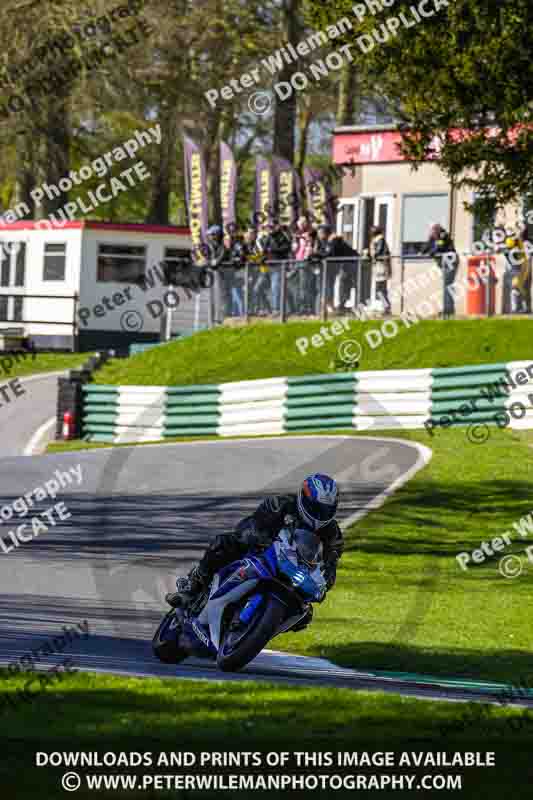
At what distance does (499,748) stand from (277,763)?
3.86 feet

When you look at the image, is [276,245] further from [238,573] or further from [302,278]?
[238,573]

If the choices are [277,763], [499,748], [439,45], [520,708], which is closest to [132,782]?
[277,763]

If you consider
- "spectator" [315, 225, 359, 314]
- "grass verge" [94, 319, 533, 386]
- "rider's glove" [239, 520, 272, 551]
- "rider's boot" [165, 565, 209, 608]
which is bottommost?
"rider's boot" [165, 565, 209, 608]

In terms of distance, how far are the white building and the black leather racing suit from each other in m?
32.5

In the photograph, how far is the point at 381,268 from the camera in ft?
88.8

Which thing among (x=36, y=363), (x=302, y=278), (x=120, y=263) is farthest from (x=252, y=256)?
(x=120, y=263)

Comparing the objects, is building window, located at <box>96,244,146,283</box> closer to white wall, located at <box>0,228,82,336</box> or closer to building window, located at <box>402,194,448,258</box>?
white wall, located at <box>0,228,82,336</box>

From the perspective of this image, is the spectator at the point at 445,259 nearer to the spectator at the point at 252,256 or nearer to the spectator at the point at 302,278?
the spectator at the point at 302,278

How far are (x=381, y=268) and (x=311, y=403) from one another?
3243 millimetres

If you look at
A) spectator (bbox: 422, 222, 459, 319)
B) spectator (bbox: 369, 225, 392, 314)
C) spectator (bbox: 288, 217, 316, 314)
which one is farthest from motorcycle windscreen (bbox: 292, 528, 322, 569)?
spectator (bbox: 288, 217, 316, 314)

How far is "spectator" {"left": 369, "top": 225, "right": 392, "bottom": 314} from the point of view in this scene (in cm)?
2689

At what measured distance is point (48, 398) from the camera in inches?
1316

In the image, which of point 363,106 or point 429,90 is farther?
point 363,106

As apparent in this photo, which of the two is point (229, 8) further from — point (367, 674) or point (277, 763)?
point (277, 763)
